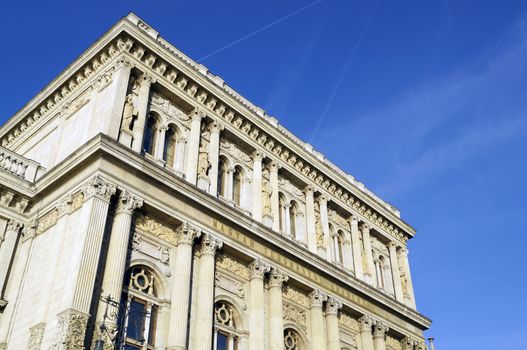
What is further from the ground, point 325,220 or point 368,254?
point 325,220

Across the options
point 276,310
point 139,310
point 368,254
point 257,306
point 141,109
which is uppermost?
A: point 141,109

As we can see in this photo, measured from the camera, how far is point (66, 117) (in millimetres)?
26078

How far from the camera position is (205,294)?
72.7 ft

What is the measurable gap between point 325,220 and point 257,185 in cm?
523

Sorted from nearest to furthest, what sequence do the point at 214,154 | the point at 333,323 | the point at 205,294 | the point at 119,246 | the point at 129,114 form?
the point at 119,246, the point at 205,294, the point at 129,114, the point at 214,154, the point at 333,323

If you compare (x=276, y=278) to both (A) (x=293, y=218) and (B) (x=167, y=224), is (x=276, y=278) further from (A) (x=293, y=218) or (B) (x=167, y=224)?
(B) (x=167, y=224)

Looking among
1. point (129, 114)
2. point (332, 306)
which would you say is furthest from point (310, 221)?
point (129, 114)

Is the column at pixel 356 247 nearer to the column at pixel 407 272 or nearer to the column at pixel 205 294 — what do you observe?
the column at pixel 407 272

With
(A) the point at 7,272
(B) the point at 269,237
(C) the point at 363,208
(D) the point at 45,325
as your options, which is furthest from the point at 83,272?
(C) the point at 363,208

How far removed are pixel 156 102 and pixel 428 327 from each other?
67.7 feet

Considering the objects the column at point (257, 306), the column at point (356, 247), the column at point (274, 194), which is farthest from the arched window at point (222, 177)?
the column at point (356, 247)

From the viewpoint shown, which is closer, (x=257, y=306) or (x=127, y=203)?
(x=127, y=203)

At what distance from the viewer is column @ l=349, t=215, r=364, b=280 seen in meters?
32.3

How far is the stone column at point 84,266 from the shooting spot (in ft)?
56.4
